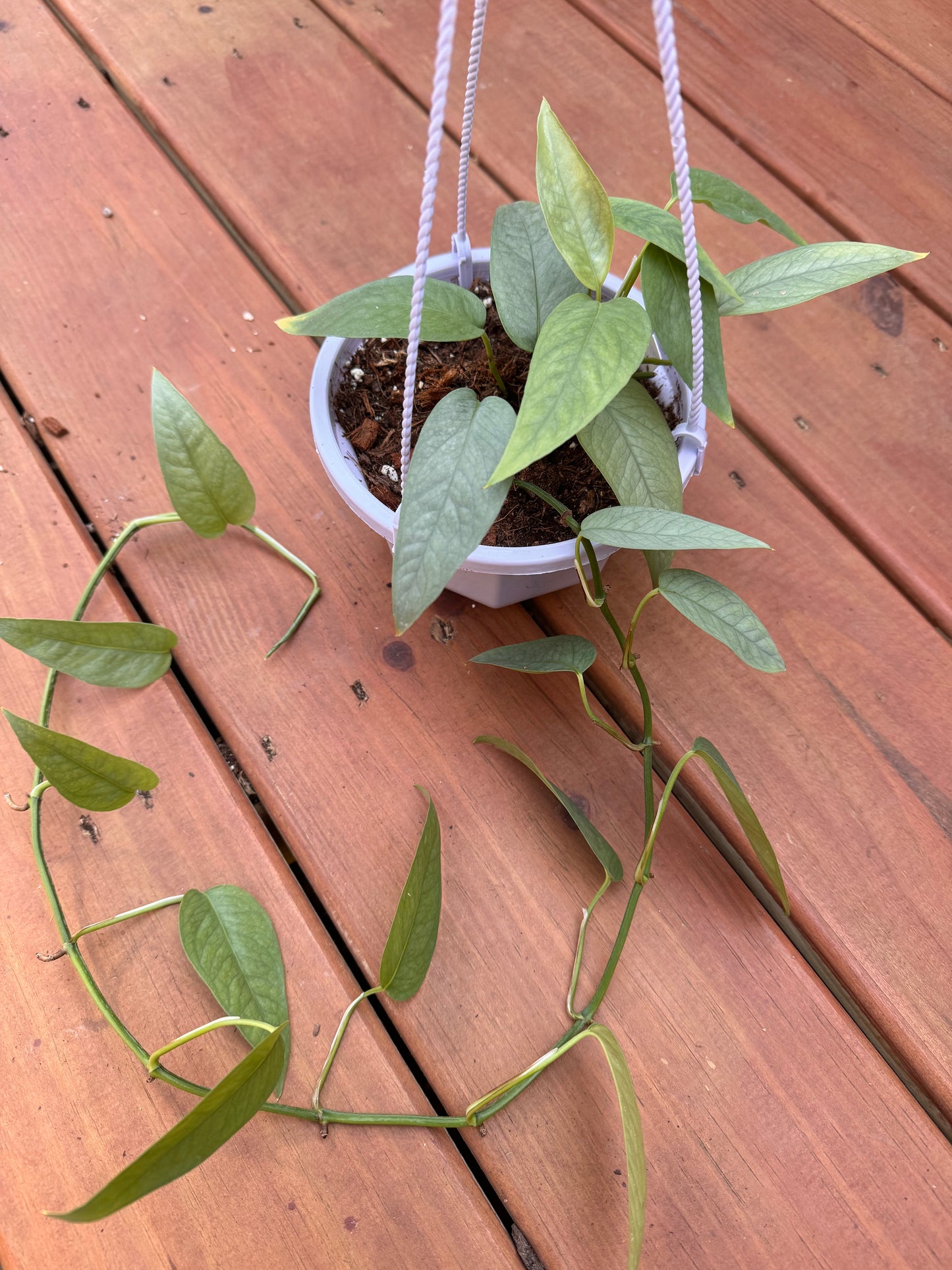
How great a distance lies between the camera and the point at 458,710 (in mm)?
578

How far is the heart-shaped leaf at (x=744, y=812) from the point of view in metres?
0.45

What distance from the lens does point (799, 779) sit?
561mm

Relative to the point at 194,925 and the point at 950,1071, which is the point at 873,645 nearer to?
the point at 950,1071

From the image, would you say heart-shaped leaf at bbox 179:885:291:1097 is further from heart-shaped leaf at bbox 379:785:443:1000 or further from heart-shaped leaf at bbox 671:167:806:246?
heart-shaped leaf at bbox 671:167:806:246


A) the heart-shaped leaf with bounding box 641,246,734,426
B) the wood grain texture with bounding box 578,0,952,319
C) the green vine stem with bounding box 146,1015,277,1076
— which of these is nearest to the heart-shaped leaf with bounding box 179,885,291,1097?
the green vine stem with bounding box 146,1015,277,1076

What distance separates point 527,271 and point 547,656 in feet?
0.69

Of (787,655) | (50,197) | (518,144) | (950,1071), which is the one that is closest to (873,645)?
(787,655)

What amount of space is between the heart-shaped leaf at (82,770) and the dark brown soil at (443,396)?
0.69 feet

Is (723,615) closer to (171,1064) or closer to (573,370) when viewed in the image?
(573,370)

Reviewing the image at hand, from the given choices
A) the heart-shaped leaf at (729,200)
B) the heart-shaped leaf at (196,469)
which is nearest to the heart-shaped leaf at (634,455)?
the heart-shaped leaf at (729,200)

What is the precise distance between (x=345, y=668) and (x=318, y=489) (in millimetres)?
142

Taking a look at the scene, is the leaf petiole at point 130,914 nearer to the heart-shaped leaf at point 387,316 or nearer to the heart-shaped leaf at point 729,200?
the heart-shaped leaf at point 387,316

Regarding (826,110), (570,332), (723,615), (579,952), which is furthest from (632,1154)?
(826,110)

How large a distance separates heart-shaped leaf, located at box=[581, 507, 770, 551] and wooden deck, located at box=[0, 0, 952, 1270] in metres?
0.19
